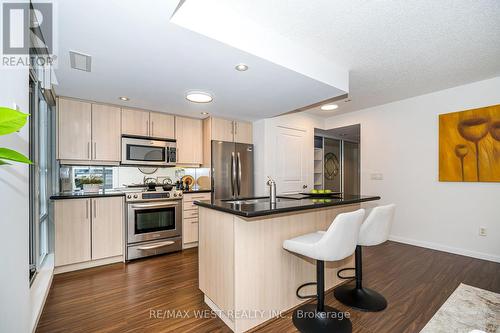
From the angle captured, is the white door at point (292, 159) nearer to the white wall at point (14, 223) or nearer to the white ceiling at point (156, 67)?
the white ceiling at point (156, 67)

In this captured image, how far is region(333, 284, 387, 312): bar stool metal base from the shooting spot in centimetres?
207

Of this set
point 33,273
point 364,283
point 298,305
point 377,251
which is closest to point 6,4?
point 33,273

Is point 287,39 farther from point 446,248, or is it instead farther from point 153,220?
point 446,248

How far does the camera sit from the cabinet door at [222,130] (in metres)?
4.24

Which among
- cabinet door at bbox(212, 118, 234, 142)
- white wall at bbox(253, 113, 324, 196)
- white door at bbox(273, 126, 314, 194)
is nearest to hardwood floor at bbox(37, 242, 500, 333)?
white door at bbox(273, 126, 314, 194)

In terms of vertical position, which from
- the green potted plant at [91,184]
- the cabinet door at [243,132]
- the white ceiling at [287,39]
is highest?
the white ceiling at [287,39]

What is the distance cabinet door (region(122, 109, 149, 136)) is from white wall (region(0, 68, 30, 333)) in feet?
7.04

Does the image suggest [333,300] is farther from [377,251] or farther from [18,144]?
[18,144]

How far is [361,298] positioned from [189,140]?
3514 millimetres

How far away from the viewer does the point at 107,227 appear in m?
3.14

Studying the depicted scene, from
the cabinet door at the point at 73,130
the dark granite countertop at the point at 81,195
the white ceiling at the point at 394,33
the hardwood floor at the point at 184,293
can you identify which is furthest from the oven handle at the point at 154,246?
the white ceiling at the point at 394,33

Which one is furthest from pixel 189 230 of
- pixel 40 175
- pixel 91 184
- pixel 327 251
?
pixel 327 251

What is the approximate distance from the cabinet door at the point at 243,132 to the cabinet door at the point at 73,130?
2.42 m

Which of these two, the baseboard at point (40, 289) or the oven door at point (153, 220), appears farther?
the oven door at point (153, 220)
